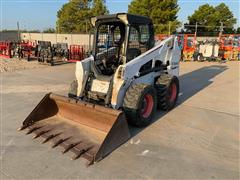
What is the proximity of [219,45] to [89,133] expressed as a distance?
1539 cm

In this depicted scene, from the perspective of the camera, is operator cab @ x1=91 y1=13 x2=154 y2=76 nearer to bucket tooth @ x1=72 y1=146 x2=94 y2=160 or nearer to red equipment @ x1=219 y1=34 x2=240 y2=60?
bucket tooth @ x1=72 y1=146 x2=94 y2=160

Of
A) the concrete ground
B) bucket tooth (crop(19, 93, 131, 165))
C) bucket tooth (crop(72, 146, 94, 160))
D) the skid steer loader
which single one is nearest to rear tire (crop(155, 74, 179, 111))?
the skid steer loader

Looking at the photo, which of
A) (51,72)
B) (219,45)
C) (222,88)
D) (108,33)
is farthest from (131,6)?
(108,33)

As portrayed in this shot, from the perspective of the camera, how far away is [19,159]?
354cm

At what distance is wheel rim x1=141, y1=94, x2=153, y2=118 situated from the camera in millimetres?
4729

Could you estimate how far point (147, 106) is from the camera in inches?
192

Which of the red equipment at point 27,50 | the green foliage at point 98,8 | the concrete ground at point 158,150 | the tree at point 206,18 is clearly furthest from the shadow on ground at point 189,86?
the tree at point 206,18

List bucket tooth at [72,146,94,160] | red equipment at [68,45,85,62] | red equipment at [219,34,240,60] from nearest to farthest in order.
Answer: bucket tooth at [72,146,94,160], red equipment at [68,45,85,62], red equipment at [219,34,240,60]

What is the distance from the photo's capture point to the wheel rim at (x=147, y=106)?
15.5 ft

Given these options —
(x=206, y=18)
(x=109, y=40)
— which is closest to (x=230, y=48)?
(x=109, y=40)

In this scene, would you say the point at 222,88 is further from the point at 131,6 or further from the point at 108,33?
the point at 131,6

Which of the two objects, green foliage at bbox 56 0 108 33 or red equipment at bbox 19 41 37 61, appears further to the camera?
green foliage at bbox 56 0 108 33

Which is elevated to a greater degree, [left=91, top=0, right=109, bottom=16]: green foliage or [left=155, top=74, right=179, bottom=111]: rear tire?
[left=91, top=0, right=109, bottom=16]: green foliage

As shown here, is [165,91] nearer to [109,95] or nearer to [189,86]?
[109,95]
